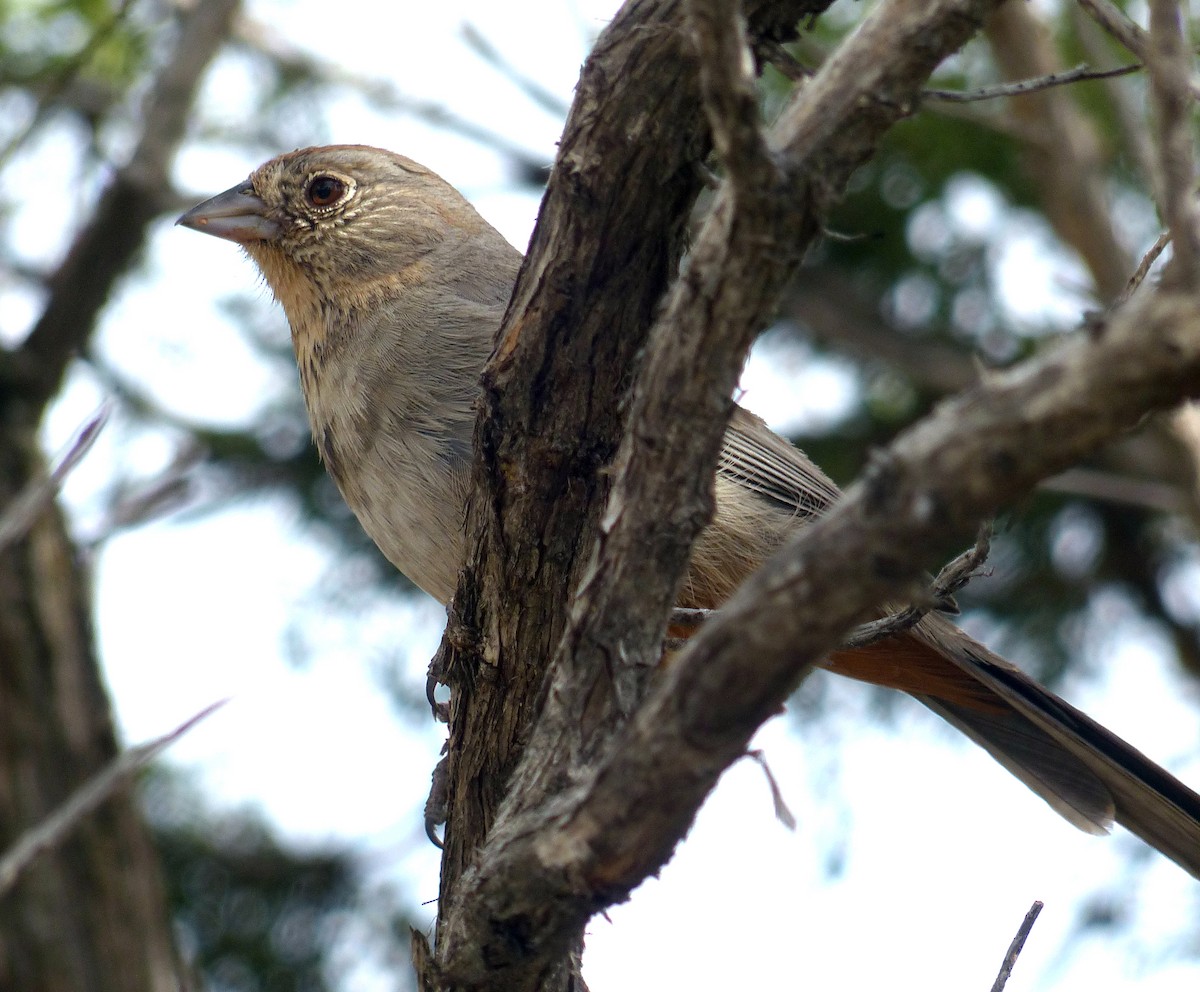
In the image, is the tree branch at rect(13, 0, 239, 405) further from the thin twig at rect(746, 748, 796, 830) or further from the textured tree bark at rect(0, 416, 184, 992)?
the thin twig at rect(746, 748, 796, 830)

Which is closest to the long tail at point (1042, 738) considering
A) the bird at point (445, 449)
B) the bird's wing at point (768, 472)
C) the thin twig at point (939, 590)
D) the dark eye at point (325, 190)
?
the bird at point (445, 449)

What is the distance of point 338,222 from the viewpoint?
5180 mm

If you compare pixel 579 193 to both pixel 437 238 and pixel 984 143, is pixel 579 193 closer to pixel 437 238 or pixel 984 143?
pixel 437 238

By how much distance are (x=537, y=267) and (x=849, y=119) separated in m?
0.82

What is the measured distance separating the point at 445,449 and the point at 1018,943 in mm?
2010

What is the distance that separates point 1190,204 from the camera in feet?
5.98

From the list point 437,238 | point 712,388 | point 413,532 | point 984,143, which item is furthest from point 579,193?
point 984,143

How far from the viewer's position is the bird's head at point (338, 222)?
4988 millimetres

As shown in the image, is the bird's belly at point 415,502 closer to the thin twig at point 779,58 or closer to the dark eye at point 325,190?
the dark eye at point 325,190

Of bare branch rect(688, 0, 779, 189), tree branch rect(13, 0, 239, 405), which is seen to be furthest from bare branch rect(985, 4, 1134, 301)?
bare branch rect(688, 0, 779, 189)

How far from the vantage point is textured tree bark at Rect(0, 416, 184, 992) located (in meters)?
5.68

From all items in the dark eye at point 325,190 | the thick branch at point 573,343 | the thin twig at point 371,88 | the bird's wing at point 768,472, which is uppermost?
the thin twig at point 371,88

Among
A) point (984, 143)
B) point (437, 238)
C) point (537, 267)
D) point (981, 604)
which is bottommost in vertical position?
point (537, 267)

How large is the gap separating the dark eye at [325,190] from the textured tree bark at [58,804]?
2050mm
